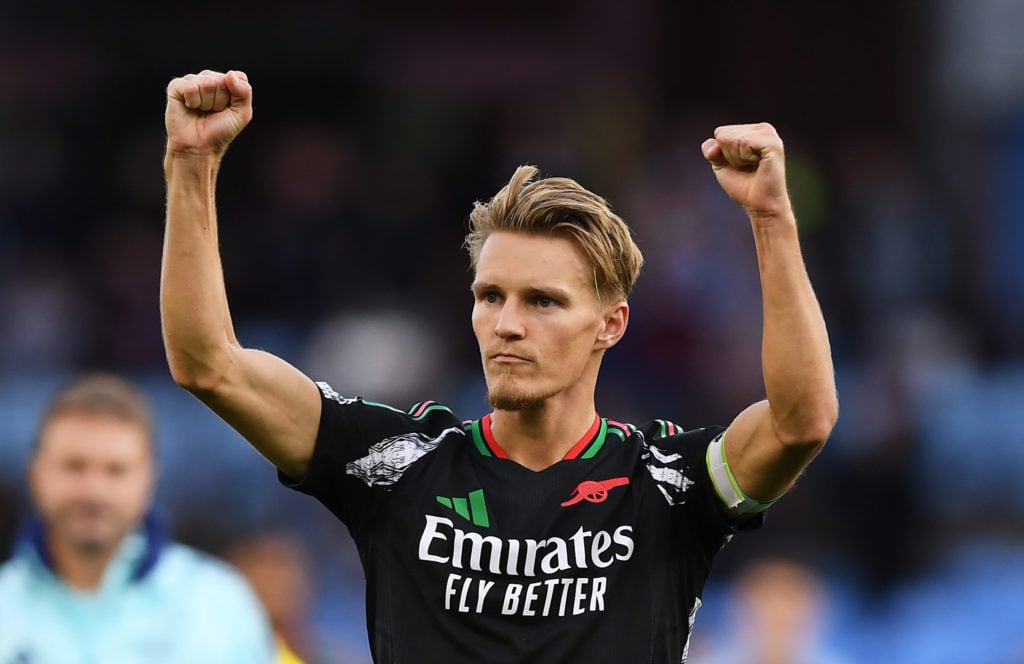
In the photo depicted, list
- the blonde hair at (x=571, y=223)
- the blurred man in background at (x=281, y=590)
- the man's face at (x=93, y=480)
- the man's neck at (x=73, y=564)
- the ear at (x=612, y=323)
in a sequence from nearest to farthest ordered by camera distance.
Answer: the blonde hair at (x=571, y=223) → the ear at (x=612, y=323) → the man's face at (x=93, y=480) → the man's neck at (x=73, y=564) → the blurred man in background at (x=281, y=590)

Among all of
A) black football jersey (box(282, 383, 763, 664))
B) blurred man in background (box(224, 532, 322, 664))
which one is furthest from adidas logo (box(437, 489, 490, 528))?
blurred man in background (box(224, 532, 322, 664))

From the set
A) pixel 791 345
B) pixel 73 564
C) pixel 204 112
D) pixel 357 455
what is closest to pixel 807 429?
pixel 791 345

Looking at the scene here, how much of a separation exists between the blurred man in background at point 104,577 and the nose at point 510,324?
2.06 m

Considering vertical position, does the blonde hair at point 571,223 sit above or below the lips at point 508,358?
above

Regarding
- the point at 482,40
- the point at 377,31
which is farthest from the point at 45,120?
the point at 482,40

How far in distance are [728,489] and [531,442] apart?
0.56m

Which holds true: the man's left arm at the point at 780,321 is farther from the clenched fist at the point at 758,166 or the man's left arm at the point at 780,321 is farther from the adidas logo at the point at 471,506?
the adidas logo at the point at 471,506

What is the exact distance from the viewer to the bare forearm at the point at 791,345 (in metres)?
4.08

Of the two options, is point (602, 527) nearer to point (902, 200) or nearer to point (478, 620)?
point (478, 620)

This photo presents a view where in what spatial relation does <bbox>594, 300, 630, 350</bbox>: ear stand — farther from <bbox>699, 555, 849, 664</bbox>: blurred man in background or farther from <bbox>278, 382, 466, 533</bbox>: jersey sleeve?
<bbox>699, 555, 849, 664</bbox>: blurred man in background

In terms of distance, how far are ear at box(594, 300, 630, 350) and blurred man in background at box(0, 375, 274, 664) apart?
79.7 inches

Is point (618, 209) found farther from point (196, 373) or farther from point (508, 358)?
point (196, 373)

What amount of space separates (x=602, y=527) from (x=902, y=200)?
894 cm

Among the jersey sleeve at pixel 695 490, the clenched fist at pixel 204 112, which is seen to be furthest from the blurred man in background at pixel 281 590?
the clenched fist at pixel 204 112
